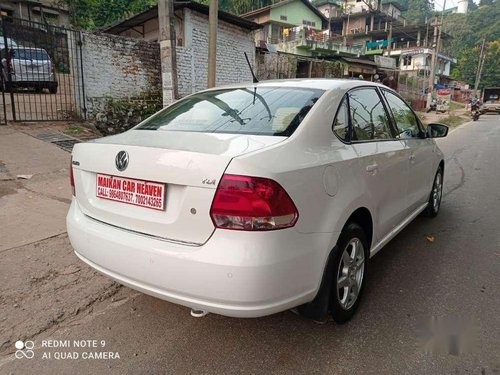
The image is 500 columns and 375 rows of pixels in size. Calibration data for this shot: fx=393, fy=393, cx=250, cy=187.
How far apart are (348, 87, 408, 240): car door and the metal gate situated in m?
7.51

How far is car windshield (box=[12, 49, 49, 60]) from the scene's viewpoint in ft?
27.7

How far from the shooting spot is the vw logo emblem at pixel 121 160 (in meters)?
2.18

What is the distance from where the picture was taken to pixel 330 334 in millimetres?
2461

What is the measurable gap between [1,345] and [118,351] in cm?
73

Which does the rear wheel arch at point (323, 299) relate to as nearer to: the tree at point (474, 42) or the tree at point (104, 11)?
the tree at point (104, 11)

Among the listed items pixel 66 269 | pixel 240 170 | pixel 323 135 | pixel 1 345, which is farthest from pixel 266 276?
pixel 66 269

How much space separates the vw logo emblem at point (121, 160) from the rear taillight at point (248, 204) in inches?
24.7

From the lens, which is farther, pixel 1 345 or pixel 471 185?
pixel 471 185

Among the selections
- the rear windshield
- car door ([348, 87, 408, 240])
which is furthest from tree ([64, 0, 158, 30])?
car door ([348, 87, 408, 240])

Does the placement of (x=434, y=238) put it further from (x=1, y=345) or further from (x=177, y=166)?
(x=1, y=345)

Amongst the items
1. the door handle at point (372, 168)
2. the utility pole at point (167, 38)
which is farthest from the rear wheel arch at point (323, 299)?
the utility pole at point (167, 38)

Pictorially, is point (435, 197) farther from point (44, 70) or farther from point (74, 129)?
point (44, 70)

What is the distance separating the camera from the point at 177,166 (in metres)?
1.99

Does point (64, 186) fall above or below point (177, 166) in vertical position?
below
